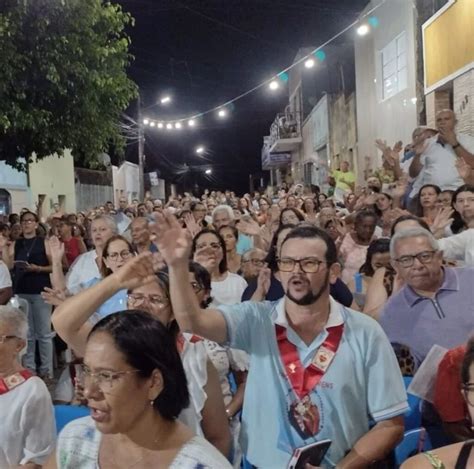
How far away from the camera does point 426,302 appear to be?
12.7 feet

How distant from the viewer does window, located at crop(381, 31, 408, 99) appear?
606 inches

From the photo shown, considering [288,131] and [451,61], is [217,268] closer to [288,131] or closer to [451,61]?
[451,61]

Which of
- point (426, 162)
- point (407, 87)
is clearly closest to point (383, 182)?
point (426, 162)

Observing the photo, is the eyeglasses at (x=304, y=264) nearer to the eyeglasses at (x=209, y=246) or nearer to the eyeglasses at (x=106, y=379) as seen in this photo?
the eyeglasses at (x=106, y=379)

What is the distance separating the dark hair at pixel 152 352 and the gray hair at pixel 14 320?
1.29m

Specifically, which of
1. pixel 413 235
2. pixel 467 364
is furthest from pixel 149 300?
pixel 413 235

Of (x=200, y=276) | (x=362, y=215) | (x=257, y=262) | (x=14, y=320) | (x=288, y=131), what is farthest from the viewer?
(x=288, y=131)

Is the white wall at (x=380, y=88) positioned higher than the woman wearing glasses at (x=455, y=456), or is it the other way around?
the white wall at (x=380, y=88)

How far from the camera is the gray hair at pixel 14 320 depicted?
345cm

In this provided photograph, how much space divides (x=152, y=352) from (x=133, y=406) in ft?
0.62

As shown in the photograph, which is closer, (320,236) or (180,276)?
(180,276)

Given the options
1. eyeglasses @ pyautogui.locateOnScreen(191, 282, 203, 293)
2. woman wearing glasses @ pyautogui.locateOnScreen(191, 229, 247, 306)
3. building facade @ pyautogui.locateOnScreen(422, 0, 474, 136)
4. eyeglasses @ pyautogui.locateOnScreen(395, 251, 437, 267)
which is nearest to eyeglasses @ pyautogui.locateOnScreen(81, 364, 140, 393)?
eyeglasses @ pyautogui.locateOnScreen(191, 282, 203, 293)

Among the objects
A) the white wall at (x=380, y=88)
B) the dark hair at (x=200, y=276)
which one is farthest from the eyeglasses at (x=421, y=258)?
the white wall at (x=380, y=88)

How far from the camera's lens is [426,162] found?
8242mm
